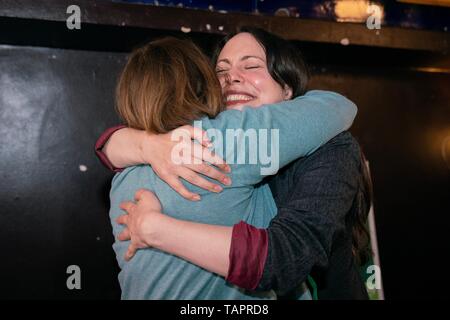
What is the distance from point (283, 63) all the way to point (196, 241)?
0.76 m

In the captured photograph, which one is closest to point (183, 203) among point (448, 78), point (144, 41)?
point (144, 41)

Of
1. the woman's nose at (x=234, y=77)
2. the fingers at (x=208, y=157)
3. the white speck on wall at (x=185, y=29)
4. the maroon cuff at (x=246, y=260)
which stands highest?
the white speck on wall at (x=185, y=29)

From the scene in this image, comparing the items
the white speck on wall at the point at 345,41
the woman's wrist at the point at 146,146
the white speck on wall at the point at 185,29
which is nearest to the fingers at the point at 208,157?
the woman's wrist at the point at 146,146

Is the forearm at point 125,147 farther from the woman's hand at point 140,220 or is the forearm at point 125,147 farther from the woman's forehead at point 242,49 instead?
the woman's forehead at point 242,49

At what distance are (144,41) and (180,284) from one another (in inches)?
55.5

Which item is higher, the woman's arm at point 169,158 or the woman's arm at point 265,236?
the woman's arm at point 169,158

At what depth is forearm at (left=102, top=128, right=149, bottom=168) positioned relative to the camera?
3.45 ft

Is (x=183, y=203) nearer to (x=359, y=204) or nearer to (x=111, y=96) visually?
(x=359, y=204)

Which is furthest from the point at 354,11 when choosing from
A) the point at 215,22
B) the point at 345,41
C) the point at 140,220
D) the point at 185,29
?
the point at 140,220

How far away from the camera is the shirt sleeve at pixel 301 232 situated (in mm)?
860

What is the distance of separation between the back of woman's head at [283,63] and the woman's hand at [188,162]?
54 centimetres

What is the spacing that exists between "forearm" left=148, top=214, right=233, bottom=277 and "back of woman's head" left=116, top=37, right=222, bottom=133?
236 mm

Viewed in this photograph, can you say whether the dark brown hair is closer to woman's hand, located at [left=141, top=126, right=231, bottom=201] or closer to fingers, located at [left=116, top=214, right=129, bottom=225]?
woman's hand, located at [left=141, top=126, right=231, bottom=201]

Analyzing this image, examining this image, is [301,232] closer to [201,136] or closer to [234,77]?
[201,136]
